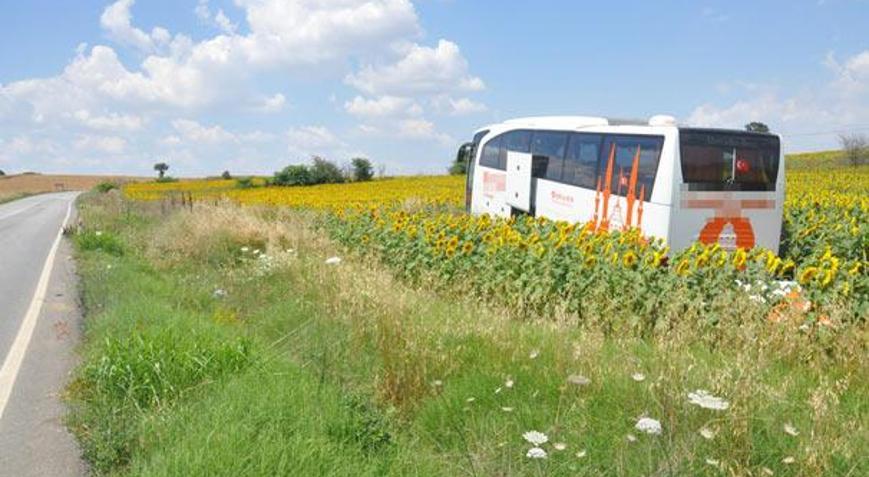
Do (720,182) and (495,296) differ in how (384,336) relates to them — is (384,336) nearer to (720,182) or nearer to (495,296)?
(495,296)

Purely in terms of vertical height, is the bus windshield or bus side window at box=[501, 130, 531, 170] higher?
bus side window at box=[501, 130, 531, 170]

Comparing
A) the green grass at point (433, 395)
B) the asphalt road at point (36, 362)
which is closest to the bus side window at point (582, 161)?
the green grass at point (433, 395)

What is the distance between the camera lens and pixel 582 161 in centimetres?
1456

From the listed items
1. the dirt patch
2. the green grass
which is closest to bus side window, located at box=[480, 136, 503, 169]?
the green grass

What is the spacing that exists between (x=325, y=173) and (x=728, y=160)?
135 ft

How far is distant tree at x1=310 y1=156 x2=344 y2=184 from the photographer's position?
Result: 165 ft

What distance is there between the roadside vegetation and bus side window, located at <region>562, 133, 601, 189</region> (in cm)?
669

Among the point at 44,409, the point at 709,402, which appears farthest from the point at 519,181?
the point at 709,402

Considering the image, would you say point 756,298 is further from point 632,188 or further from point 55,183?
point 55,183

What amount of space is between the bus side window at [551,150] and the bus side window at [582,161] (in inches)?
11.7

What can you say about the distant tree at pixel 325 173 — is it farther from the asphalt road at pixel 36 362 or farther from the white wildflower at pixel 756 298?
the white wildflower at pixel 756 298

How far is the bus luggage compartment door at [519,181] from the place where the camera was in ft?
55.5

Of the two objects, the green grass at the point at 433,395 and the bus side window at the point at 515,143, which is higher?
the bus side window at the point at 515,143

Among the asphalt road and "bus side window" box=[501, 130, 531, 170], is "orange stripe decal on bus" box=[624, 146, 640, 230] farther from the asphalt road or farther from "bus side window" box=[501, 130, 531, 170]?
the asphalt road
